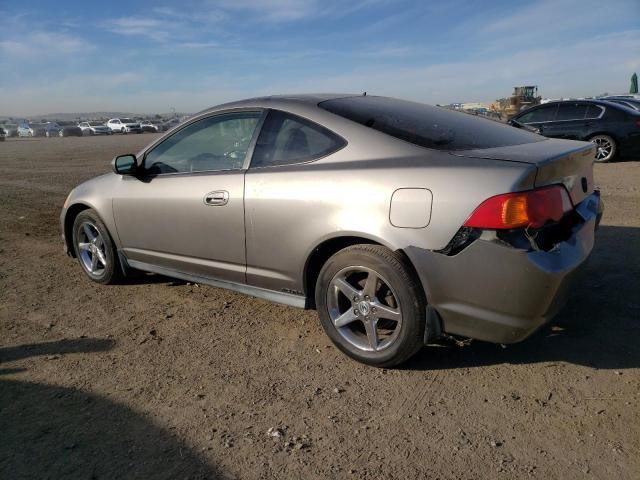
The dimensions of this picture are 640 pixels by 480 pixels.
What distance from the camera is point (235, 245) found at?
3477mm

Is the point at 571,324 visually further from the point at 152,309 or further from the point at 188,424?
the point at 152,309

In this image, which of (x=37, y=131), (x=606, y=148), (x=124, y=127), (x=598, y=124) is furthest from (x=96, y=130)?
(x=606, y=148)

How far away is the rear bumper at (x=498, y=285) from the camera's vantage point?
2484 mm

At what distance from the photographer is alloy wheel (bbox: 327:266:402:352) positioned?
2.90 m

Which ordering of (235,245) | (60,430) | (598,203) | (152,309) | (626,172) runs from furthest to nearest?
(626,172) < (152,309) < (235,245) < (598,203) < (60,430)

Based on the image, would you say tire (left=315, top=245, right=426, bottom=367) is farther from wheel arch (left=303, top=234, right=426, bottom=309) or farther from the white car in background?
the white car in background

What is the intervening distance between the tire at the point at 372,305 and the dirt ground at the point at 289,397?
5.9 inches

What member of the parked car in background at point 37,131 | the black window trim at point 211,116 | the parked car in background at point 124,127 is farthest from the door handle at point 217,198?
the parked car in background at point 37,131

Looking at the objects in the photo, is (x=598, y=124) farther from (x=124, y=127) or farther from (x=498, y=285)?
(x=124, y=127)

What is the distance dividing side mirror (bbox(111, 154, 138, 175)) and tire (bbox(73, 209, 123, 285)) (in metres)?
0.65

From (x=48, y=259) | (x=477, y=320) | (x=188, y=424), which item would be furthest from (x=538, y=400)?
(x=48, y=259)

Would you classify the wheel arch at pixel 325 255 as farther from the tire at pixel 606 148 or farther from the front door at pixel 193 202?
the tire at pixel 606 148

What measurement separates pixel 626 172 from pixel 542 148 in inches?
335

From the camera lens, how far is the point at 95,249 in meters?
4.64
